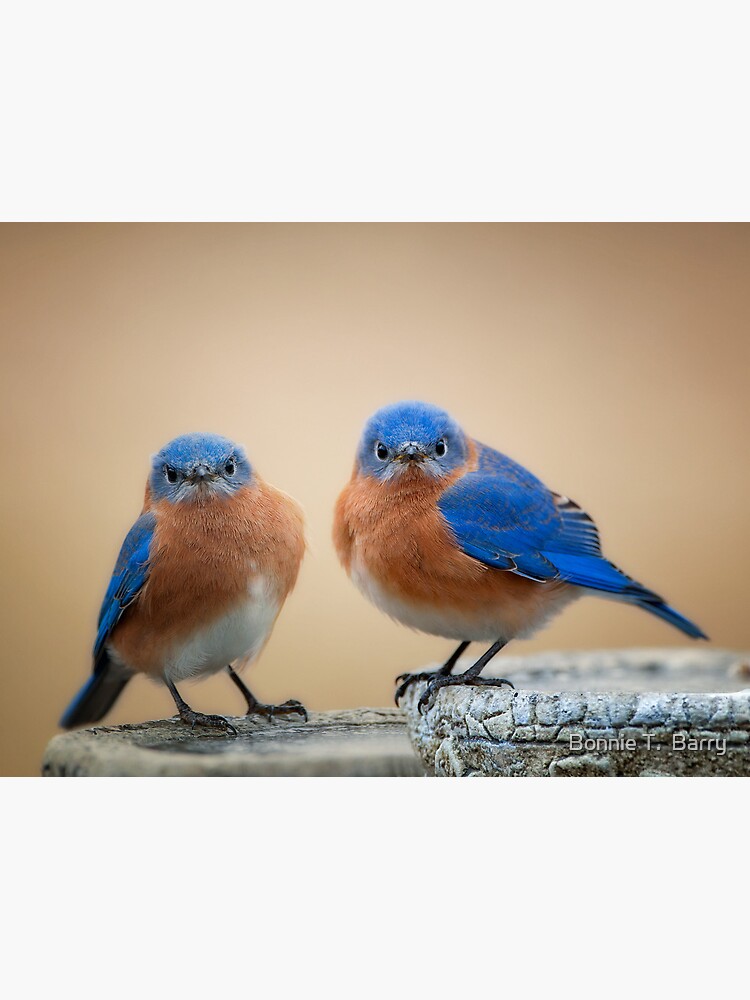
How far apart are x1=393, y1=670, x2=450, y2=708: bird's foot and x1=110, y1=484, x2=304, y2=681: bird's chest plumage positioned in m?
0.45

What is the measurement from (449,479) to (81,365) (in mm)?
1174

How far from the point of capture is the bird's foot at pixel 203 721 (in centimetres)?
337

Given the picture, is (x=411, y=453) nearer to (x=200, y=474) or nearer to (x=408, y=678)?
(x=200, y=474)

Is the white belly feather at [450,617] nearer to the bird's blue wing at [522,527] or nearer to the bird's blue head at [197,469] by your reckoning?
the bird's blue wing at [522,527]

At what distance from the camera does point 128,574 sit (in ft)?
10.9

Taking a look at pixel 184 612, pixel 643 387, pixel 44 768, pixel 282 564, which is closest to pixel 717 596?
pixel 643 387

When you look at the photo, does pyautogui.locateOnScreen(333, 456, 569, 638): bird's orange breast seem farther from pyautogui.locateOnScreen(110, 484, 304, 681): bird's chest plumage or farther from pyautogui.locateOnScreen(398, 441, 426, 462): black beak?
pyautogui.locateOnScreen(110, 484, 304, 681): bird's chest plumage

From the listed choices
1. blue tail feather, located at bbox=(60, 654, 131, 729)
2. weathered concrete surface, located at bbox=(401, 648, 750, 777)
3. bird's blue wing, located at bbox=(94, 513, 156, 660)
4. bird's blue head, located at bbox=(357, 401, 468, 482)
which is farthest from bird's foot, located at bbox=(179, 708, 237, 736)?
bird's blue head, located at bbox=(357, 401, 468, 482)

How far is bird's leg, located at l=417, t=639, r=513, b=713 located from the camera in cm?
327

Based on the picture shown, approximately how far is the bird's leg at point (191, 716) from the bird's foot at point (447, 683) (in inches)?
22.7

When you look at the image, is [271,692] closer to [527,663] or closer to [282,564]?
[282,564]

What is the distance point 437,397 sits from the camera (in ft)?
11.2

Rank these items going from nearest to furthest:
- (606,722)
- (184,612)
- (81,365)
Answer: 1. (606,722)
2. (184,612)
3. (81,365)

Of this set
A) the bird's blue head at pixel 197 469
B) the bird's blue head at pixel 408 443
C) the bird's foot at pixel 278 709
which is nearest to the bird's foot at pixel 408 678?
the bird's foot at pixel 278 709
